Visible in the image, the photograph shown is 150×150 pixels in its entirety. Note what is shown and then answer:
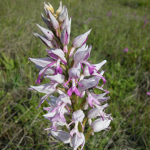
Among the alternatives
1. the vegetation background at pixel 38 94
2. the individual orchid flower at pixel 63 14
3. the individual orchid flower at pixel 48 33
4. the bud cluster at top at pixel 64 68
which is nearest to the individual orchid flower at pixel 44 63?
the bud cluster at top at pixel 64 68

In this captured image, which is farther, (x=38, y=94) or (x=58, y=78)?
(x=38, y=94)

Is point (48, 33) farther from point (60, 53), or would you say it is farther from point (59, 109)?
point (59, 109)

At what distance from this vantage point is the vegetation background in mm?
2006

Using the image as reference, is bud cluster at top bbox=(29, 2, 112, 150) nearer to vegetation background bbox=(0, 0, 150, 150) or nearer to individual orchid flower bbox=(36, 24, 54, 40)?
individual orchid flower bbox=(36, 24, 54, 40)

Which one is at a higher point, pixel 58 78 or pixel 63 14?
pixel 63 14

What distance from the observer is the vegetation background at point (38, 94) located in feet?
6.58

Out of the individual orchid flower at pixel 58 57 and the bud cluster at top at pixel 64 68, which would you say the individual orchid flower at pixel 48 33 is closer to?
the bud cluster at top at pixel 64 68

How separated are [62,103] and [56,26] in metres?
0.63

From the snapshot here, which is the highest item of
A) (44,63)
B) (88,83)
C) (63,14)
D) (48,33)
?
(63,14)

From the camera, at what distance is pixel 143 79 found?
2820mm

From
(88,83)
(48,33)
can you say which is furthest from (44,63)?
(88,83)

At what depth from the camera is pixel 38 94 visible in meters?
2.46

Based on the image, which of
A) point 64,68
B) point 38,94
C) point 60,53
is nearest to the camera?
point 60,53

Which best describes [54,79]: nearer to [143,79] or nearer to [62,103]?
[62,103]
